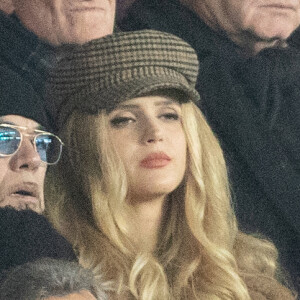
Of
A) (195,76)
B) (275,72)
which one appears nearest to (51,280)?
(195,76)

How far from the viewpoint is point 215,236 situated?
158 cm

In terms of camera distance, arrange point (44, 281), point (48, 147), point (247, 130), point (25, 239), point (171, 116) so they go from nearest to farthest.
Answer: point (44, 281), point (25, 239), point (48, 147), point (171, 116), point (247, 130)

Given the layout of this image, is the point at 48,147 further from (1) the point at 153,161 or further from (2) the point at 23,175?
(1) the point at 153,161

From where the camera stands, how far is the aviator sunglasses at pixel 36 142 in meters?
1.36

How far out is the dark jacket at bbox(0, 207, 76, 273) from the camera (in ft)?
4.25

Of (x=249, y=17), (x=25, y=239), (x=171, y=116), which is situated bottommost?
(x=25, y=239)

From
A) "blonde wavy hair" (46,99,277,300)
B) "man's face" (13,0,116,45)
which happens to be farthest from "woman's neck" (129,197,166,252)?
"man's face" (13,0,116,45)

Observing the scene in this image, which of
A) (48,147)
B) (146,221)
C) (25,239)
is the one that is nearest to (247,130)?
(146,221)

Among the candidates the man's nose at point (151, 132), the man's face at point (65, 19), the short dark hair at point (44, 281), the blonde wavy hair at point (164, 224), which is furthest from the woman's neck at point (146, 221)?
the man's face at point (65, 19)

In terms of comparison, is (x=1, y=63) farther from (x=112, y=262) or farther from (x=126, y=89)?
(x=112, y=262)

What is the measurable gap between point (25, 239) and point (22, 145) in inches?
7.1

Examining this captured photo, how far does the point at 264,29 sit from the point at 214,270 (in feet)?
1.89

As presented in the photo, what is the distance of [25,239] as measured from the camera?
1316mm

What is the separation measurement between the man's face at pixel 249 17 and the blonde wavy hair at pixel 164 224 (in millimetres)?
240
